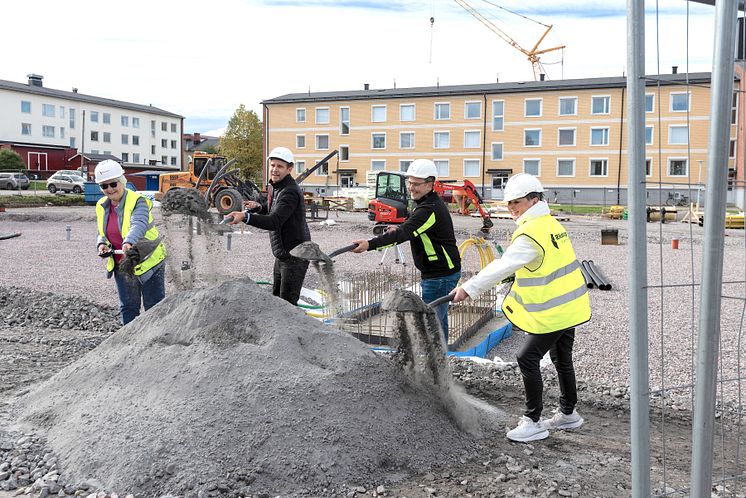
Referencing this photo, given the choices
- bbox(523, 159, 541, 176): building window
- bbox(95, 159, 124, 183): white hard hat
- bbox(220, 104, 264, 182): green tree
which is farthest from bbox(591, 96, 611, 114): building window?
bbox(95, 159, 124, 183): white hard hat

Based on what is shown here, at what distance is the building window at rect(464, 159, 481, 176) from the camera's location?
39.4 m

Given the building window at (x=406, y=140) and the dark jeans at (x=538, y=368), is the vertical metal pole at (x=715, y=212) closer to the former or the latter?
the dark jeans at (x=538, y=368)

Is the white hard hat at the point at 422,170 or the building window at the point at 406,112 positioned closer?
the white hard hat at the point at 422,170

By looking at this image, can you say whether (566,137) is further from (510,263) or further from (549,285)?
(510,263)

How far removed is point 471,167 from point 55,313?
34496mm

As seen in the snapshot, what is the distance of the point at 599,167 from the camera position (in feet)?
121

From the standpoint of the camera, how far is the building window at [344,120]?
41.6 meters

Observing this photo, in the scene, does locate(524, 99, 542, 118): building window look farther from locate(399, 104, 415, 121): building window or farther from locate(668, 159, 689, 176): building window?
locate(668, 159, 689, 176): building window

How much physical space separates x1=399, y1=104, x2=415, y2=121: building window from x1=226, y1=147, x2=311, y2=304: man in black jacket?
36371 mm

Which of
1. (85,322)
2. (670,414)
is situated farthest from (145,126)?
(670,414)

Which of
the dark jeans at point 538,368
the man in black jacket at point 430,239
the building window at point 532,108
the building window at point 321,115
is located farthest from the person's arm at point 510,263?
the building window at point 321,115

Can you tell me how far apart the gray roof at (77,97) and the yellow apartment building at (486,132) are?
22305mm

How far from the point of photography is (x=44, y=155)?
49906 mm

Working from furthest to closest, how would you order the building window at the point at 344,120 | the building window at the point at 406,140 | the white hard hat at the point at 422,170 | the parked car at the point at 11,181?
the building window at the point at 344,120 < the building window at the point at 406,140 < the parked car at the point at 11,181 < the white hard hat at the point at 422,170
